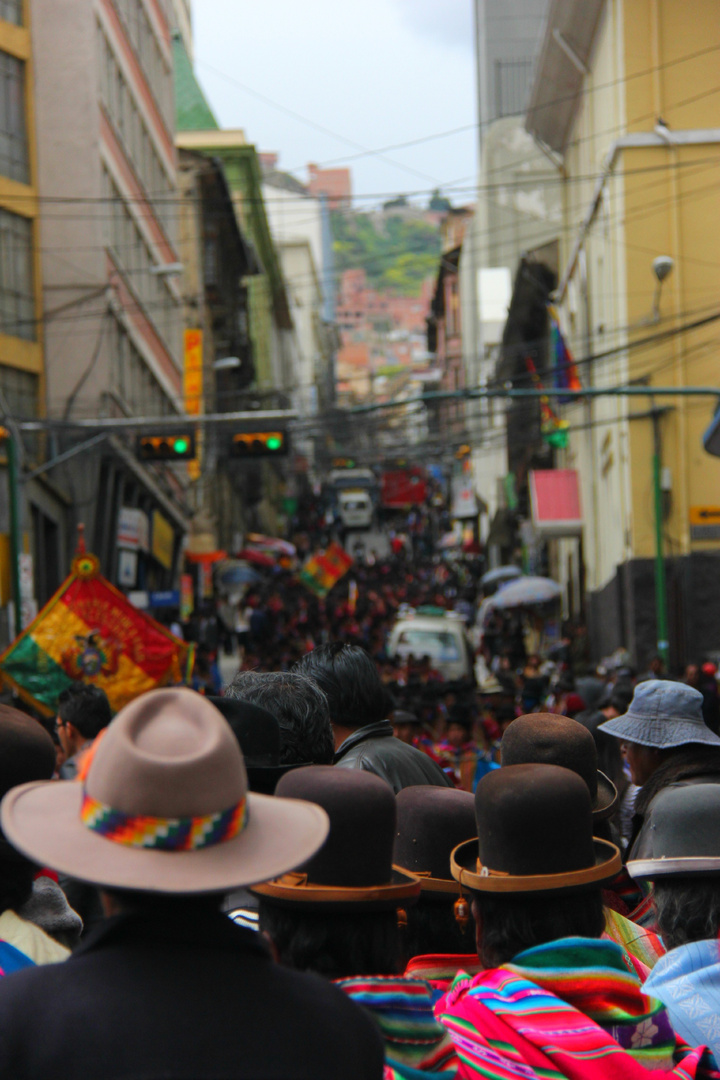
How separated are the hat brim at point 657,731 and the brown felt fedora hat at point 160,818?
3427 mm

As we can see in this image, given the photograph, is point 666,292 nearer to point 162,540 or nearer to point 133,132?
point 133,132

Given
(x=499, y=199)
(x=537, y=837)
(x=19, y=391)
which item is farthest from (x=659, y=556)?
(x=499, y=199)

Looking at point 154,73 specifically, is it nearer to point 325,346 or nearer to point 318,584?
point 318,584

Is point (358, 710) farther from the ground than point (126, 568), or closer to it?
farther from the ground

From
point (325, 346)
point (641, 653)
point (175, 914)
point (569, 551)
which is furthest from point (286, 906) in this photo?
point (325, 346)

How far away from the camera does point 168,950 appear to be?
7.25 ft

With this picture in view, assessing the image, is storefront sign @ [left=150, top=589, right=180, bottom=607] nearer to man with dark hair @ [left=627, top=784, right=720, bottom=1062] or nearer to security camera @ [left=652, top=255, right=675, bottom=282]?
security camera @ [left=652, top=255, right=675, bottom=282]

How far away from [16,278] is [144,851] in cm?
2473

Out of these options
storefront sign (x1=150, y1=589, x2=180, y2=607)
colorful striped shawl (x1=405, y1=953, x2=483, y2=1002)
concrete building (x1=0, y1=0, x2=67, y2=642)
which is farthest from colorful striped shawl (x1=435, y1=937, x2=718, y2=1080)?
storefront sign (x1=150, y1=589, x2=180, y2=607)

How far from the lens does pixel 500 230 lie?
5691 centimetres

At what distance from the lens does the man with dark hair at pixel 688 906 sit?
334 cm

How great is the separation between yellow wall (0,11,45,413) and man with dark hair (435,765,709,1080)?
22.7 meters

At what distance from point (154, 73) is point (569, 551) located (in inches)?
691

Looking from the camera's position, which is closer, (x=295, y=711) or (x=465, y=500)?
(x=295, y=711)
